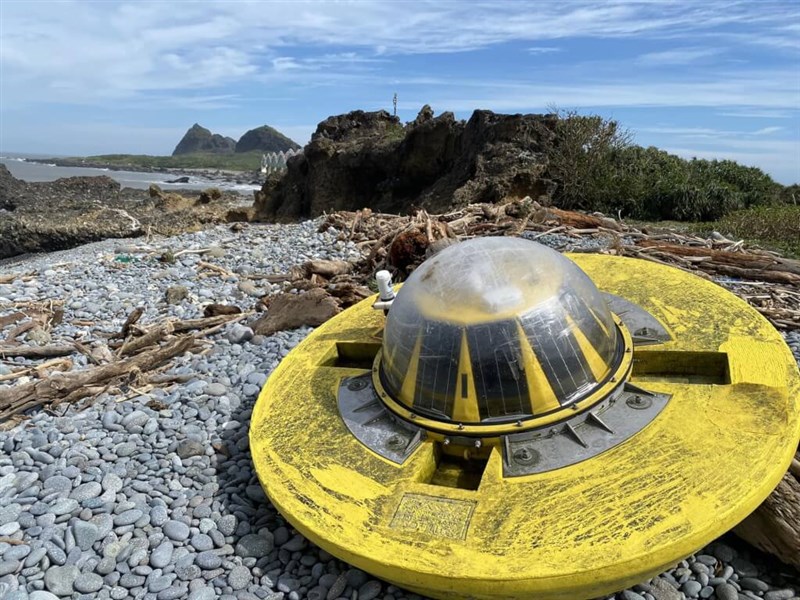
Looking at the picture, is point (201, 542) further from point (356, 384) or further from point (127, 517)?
point (356, 384)

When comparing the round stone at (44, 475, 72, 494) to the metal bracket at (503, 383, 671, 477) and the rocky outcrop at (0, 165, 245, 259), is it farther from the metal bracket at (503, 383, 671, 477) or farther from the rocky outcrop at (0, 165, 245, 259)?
the rocky outcrop at (0, 165, 245, 259)

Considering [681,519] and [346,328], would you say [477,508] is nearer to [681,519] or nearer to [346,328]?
[681,519]

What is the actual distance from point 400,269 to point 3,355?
480 centimetres

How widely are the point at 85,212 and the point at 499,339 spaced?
2766cm

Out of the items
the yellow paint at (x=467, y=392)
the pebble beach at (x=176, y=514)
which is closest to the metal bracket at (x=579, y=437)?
the yellow paint at (x=467, y=392)

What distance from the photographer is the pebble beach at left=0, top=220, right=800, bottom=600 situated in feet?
10.6

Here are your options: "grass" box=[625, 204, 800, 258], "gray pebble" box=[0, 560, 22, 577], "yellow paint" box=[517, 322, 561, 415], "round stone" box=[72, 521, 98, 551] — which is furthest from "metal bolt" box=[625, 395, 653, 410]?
"grass" box=[625, 204, 800, 258]

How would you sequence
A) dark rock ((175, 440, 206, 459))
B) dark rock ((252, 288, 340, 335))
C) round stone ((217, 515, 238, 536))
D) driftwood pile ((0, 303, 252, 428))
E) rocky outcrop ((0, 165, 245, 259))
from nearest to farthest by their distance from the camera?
1. round stone ((217, 515, 238, 536))
2. dark rock ((175, 440, 206, 459))
3. driftwood pile ((0, 303, 252, 428))
4. dark rock ((252, 288, 340, 335))
5. rocky outcrop ((0, 165, 245, 259))

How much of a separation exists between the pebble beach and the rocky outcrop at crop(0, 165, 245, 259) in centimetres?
1598

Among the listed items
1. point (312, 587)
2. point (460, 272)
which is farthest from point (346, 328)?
point (312, 587)

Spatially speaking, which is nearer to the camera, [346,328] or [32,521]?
[32,521]

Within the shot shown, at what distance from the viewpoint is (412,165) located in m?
25.4

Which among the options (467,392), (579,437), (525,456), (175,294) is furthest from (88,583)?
(175,294)

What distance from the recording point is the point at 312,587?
3.28 meters
